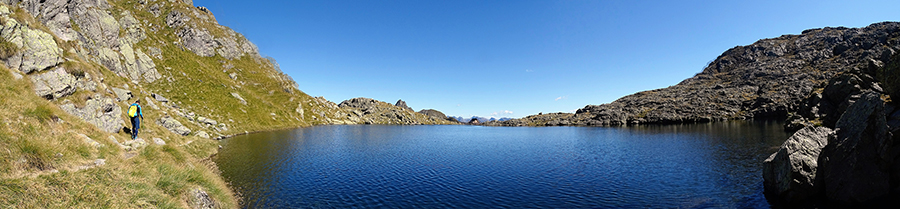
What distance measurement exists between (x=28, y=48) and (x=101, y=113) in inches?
325

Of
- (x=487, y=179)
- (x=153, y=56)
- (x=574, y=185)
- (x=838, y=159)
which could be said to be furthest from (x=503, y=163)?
(x=153, y=56)

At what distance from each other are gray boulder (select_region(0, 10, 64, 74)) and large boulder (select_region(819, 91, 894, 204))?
220ft

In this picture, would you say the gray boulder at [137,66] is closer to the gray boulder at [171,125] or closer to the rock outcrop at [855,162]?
the gray boulder at [171,125]

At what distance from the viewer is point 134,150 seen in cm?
2744

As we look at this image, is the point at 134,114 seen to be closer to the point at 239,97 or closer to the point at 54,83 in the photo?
the point at 54,83

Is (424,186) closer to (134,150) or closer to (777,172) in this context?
(134,150)

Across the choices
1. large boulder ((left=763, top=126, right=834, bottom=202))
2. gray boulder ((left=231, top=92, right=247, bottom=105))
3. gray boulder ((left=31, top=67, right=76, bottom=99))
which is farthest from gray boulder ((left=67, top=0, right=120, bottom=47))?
→ large boulder ((left=763, top=126, right=834, bottom=202))

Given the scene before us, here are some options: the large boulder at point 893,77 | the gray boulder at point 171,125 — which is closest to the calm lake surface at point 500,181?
the large boulder at point 893,77

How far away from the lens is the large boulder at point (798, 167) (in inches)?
915

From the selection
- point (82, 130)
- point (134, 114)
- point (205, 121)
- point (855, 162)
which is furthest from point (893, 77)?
point (205, 121)

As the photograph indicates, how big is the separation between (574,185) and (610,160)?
67.4 ft

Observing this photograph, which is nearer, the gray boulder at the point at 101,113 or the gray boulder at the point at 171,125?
the gray boulder at the point at 101,113

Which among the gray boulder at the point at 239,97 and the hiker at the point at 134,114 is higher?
the gray boulder at the point at 239,97

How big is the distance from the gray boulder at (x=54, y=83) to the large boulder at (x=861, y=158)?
63558mm
